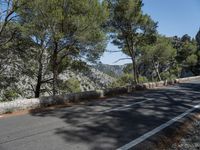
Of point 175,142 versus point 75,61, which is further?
point 75,61

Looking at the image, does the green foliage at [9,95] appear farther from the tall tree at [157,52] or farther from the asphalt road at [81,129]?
the tall tree at [157,52]

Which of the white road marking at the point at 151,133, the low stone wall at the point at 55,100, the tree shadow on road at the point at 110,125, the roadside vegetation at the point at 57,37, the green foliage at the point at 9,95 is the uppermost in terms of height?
the roadside vegetation at the point at 57,37

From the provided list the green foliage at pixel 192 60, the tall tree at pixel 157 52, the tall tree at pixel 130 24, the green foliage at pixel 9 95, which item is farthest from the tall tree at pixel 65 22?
the green foliage at pixel 192 60

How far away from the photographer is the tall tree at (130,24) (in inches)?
1207

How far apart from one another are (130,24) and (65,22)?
40.1 feet

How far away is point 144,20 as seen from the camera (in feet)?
104

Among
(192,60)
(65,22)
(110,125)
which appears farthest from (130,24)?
(192,60)

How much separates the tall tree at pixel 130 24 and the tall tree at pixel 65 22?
8199mm

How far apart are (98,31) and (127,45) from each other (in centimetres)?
1162

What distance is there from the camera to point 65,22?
69.8 feet

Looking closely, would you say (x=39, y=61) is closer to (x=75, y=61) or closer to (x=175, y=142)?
(x=75, y=61)

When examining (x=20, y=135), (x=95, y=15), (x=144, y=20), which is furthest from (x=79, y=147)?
(x=144, y=20)

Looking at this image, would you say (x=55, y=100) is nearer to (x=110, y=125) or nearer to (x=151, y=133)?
(x=110, y=125)

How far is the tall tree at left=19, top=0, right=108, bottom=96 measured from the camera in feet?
67.5
